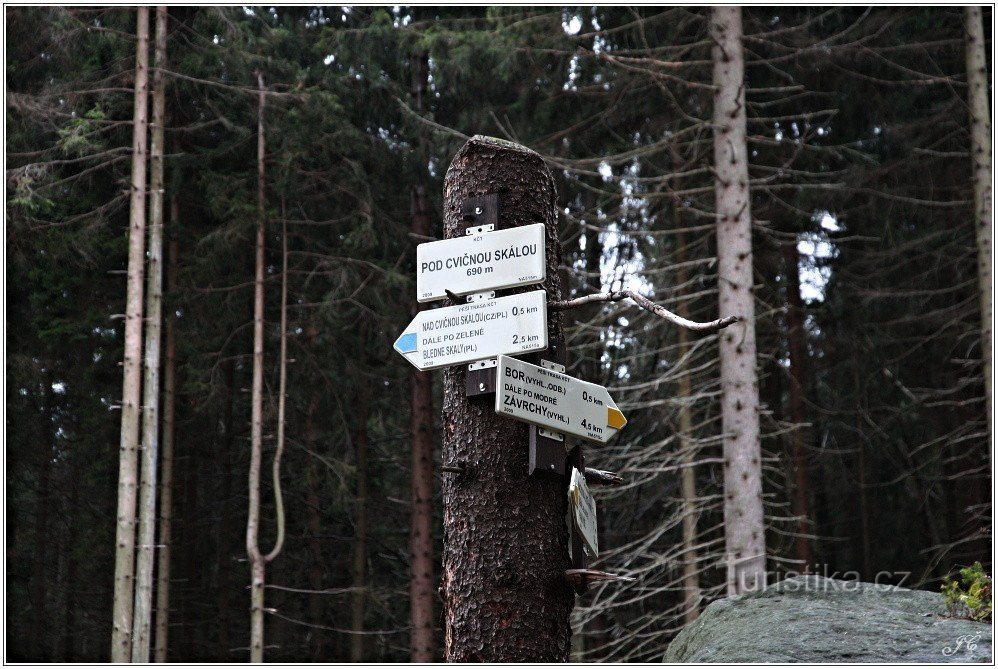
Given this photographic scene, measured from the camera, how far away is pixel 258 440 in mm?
14945

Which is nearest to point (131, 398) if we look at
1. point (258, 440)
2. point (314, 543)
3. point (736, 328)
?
point (258, 440)

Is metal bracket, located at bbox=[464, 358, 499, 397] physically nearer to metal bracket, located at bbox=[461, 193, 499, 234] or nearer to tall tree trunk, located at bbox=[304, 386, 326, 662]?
metal bracket, located at bbox=[461, 193, 499, 234]

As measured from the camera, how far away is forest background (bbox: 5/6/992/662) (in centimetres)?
1364

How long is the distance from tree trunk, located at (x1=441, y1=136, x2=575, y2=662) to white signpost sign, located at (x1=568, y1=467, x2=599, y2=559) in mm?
70

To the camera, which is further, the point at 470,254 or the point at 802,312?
the point at 802,312

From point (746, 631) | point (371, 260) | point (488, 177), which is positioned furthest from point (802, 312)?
point (488, 177)

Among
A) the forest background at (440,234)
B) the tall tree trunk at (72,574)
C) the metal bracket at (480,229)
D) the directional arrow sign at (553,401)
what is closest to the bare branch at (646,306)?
the directional arrow sign at (553,401)

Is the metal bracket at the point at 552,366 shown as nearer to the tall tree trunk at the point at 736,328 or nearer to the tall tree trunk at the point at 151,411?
the tall tree trunk at the point at 736,328

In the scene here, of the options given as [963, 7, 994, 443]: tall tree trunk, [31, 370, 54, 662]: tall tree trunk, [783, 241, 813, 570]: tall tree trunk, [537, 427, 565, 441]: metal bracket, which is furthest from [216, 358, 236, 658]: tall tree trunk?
[537, 427, 565, 441]: metal bracket

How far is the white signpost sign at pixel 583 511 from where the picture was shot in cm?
377

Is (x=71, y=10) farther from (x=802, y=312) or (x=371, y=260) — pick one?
(x=802, y=312)

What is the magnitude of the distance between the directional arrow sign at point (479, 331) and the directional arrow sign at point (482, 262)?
69 mm

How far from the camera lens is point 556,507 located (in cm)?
384

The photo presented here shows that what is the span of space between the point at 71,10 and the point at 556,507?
42.6ft
